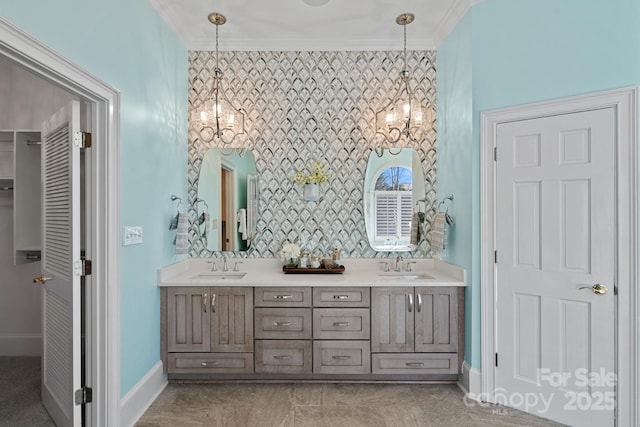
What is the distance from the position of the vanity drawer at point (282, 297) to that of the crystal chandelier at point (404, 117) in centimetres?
164

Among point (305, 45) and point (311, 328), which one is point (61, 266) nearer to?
point (311, 328)

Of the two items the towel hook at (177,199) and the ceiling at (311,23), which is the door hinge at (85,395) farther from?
the ceiling at (311,23)

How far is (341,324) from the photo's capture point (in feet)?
8.82

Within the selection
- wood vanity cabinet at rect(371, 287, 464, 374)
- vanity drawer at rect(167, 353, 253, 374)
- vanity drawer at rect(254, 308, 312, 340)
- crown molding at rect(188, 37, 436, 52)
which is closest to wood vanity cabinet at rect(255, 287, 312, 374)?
vanity drawer at rect(254, 308, 312, 340)

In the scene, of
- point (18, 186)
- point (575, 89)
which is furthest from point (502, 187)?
point (18, 186)

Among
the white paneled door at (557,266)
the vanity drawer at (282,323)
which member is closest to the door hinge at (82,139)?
the vanity drawer at (282,323)

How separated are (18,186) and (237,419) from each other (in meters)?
2.60

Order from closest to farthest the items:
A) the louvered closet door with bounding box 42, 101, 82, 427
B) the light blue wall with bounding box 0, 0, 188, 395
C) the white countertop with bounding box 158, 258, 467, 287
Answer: the light blue wall with bounding box 0, 0, 188, 395
the louvered closet door with bounding box 42, 101, 82, 427
the white countertop with bounding box 158, 258, 467, 287

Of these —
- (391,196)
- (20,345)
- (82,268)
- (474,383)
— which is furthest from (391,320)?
(20,345)

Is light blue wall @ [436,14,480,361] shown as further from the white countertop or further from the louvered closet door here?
the louvered closet door

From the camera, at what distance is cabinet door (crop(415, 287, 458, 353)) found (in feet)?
8.81

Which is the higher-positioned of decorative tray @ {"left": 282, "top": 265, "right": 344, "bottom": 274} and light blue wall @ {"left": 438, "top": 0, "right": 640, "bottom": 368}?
light blue wall @ {"left": 438, "top": 0, "right": 640, "bottom": 368}

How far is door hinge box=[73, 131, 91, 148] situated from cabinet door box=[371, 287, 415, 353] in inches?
A: 84.9

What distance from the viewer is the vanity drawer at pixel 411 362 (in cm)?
269
